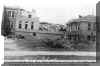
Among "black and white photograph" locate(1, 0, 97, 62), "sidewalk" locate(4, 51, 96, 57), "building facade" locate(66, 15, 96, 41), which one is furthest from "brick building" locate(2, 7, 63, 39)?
"sidewalk" locate(4, 51, 96, 57)

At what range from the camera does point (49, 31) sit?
12.6 feet

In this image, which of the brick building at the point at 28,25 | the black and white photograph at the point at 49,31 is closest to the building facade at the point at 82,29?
the black and white photograph at the point at 49,31

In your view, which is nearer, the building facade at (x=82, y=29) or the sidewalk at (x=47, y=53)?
the sidewalk at (x=47, y=53)

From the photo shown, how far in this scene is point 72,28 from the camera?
3889mm

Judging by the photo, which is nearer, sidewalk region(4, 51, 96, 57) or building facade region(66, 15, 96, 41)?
sidewalk region(4, 51, 96, 57)

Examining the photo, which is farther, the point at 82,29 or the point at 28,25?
the point at 82,29

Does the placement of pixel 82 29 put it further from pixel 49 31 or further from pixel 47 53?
pixel 47 53

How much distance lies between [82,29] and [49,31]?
77 cm

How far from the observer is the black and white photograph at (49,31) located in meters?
3.77

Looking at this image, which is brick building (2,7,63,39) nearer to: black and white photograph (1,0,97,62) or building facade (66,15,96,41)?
black and white photograph (1,0,97,62)

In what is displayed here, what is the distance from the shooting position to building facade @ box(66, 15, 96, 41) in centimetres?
386

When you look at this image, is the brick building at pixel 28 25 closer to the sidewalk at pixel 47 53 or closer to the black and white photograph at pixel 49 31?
the black and white photograph at pixel 49 31

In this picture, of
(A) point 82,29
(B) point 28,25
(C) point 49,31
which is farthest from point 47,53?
(A) point 82,29

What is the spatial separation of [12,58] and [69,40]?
1.36 m
